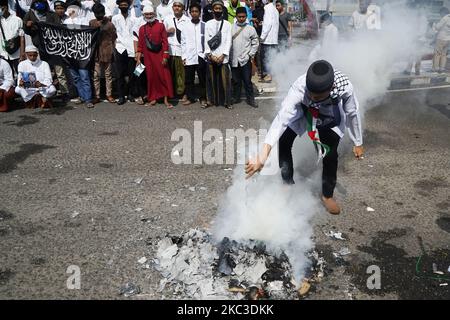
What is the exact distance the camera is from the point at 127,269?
3385mm

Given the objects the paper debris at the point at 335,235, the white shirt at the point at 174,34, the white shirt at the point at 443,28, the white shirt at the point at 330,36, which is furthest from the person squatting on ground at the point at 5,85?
the white shirt at the point at 443,28

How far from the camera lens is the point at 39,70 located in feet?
25.3

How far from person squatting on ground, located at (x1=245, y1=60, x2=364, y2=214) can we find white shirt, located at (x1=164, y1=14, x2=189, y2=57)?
4613 millimetres

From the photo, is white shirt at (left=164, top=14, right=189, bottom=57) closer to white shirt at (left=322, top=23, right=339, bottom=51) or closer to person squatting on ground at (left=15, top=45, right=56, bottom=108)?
person squatting on ground at (left=15, top=45, right=56, bottom=108)

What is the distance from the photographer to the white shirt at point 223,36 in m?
7.55

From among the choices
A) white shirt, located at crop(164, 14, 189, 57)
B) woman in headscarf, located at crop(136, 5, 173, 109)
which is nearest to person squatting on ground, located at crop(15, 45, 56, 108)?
woman in headscarf, located at crop(136, 5, 173, 109)

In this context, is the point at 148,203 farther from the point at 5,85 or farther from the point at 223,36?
the point at 5,85

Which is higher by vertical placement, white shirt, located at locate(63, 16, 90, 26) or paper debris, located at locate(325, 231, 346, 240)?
white shirt, located at locate(63, 16, 90, 26)

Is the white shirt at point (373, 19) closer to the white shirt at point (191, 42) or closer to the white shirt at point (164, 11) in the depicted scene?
the white shirt at point (191, 42)

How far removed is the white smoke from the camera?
3635 mm

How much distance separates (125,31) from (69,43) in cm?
123

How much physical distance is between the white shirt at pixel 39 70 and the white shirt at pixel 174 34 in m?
2.48

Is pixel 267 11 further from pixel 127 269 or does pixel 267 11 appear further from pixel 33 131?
pixel 127 269

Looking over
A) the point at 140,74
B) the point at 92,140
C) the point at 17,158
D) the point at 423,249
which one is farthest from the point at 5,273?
the point at 140,74
